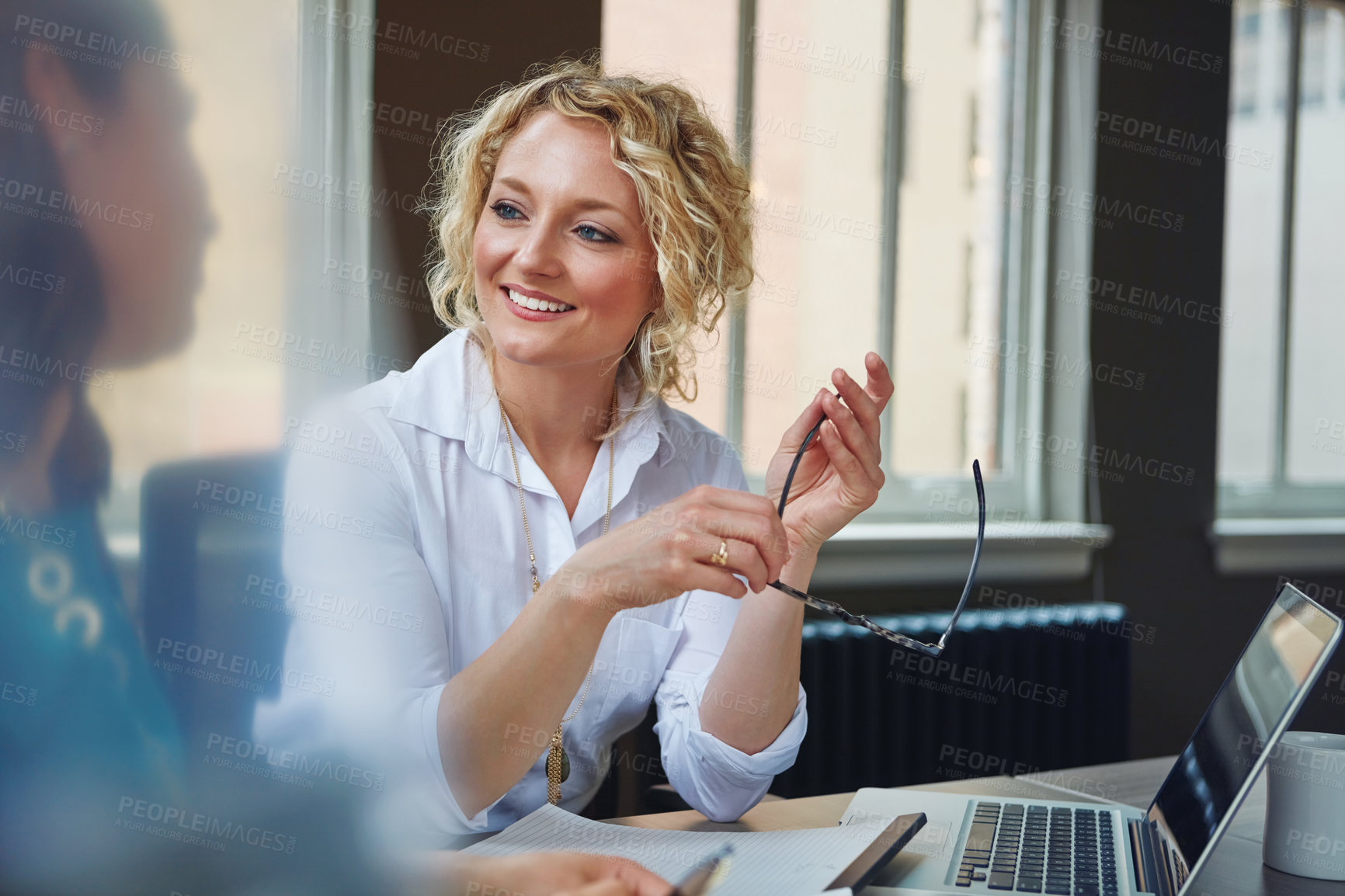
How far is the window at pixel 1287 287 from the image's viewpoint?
2951 mm

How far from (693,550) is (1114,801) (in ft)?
1.80

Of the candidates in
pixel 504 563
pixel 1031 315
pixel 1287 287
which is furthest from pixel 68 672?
pixel 1287 287

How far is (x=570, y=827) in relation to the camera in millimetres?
788

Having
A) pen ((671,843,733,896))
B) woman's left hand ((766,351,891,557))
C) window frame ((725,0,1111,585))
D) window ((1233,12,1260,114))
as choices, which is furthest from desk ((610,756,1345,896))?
window ((1233,12,1260,114))

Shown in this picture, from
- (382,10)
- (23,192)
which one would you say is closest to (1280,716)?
(23,192)

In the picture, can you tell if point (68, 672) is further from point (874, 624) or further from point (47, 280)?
point (874, 624)

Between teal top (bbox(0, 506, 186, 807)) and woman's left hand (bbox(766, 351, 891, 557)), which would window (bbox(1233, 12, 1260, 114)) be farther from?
teal top (bbox(0, 506, 186, 807))

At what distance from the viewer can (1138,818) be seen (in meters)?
0.89

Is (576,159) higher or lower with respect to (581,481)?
higher

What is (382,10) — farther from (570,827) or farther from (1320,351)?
(1320,351)

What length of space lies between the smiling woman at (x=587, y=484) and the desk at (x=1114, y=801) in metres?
0.04

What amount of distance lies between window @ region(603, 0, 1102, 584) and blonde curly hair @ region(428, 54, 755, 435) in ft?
2.81

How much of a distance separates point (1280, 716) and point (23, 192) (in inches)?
28.8

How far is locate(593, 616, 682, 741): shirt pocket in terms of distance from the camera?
3.68 feet
